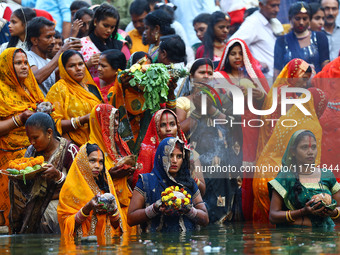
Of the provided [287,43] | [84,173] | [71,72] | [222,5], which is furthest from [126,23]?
[84,173]

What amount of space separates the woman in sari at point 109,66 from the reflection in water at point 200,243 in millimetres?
2964

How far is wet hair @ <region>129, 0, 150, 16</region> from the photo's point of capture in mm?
13789

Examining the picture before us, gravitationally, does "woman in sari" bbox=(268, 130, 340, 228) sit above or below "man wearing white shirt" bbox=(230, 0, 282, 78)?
Answer: below

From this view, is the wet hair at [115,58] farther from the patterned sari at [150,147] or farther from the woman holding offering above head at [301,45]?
the woman holding offering above head at [301,45]

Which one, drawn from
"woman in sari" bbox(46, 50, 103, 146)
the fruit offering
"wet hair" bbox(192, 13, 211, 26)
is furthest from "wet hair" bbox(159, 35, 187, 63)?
"wet hair" bbox(192, 13, 211, 26)

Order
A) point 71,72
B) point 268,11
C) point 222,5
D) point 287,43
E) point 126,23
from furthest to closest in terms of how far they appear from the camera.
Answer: point 222,5, point 126,23, point 268,11, point 287,43, point 71,72

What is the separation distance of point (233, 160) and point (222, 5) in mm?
5858

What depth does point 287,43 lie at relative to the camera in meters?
12.9

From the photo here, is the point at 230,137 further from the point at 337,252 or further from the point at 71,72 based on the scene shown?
the point at 337,252

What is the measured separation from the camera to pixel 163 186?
27.2ft

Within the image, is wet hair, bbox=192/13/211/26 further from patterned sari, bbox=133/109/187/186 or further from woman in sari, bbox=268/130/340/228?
woman in sari, bbox=268/130/340/228

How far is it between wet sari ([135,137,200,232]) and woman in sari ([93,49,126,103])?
2483 millimetres

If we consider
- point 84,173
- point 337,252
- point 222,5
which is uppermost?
point 222,5

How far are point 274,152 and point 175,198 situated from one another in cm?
277
